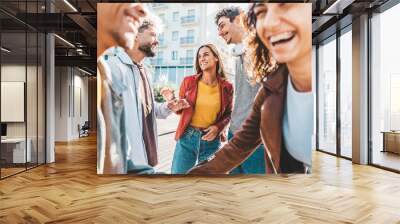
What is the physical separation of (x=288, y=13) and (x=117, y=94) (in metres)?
3.09

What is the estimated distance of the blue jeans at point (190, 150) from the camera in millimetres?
6098

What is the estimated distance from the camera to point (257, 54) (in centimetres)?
611

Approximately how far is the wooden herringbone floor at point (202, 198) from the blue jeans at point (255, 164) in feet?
0.39

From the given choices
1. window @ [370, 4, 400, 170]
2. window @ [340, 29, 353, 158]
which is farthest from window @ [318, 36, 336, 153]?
window @ [370, 4, 400, 170]

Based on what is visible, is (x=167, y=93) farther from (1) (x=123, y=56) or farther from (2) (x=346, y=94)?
(2) (x=346, y=94)

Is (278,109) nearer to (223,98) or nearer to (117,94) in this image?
(223,98)

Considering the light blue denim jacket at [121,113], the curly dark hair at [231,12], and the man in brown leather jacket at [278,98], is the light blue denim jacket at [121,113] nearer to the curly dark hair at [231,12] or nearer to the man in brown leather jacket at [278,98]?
the man in brown leather jacket at [278,98]

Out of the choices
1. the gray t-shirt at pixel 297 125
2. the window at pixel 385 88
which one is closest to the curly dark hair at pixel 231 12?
the gray t-shirt at pixel 297 125

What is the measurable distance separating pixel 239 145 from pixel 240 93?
86 cm

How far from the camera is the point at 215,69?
20.1 feet

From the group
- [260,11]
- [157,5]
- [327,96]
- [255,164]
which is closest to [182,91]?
[157,5]

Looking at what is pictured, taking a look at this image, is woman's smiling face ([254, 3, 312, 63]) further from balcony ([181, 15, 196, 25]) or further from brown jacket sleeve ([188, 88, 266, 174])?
balcony ([181, 15, 196, 25])

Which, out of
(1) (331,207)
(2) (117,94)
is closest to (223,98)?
(2) (117,94)

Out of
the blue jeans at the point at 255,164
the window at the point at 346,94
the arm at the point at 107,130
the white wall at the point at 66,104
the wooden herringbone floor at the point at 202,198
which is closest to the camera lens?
the wooden herringbone floor at the point at 202,198
